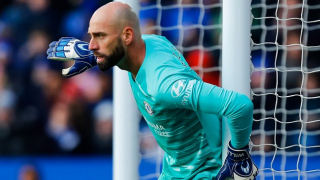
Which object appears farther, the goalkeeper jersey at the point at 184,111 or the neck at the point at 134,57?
the neck at the point at 134,57

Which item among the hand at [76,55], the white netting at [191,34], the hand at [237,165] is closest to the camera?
the hand at [237,165]

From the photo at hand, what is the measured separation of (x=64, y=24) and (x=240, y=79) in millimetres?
3444

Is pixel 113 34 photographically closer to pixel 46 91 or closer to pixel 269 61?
pixel 269 61

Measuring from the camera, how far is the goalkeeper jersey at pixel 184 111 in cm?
225

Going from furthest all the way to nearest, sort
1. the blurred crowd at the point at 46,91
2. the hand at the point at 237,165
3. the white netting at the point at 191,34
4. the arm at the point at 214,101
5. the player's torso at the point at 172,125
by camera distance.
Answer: the blurred crowd at the point at 46,91, the white netting at the point at 191,34, the player's torso at the point at 172,125, the hand at the point at 237,165, the arm at the point at 214,101

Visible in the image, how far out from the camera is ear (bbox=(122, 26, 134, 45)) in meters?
2.50

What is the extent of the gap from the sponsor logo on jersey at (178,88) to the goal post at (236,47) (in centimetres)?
43

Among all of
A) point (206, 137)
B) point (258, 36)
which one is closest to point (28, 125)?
point (258, 36)

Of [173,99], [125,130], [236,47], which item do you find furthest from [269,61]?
[173,99]

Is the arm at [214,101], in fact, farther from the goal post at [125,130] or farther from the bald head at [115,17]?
the goal post at [125,130]

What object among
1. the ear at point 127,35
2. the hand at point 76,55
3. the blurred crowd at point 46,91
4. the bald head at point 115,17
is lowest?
the blurred crowd at point 46,91

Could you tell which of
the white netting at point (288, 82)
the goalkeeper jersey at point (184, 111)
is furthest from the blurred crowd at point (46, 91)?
Answer: the goalkeeper jersey at point (184, 111)

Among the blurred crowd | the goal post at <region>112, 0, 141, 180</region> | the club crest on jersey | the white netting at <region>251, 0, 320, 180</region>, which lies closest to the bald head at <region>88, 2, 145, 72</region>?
the club crest on jersey

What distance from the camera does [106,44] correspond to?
249cm
